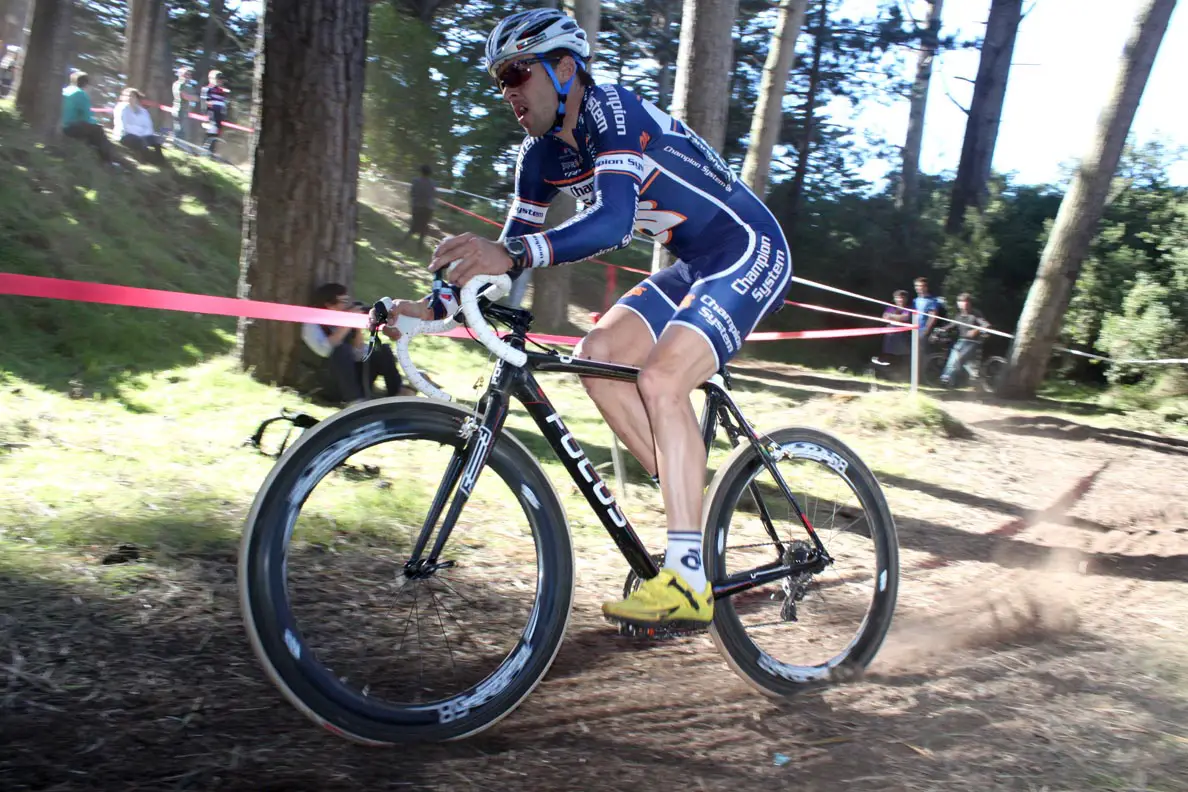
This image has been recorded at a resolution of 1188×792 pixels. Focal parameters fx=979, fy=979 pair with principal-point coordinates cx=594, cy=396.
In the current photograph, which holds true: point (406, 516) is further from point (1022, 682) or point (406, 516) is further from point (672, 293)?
point (1022, 682)

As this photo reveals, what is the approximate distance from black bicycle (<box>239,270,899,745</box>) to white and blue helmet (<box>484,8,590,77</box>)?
83cm

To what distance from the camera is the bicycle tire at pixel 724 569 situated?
357cm

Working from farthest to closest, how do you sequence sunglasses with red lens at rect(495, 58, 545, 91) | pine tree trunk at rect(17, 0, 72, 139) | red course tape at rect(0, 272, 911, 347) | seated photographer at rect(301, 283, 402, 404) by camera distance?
pine tree trunk at rect(17, 0, 72, 139) < seated photographer at rect(301, 283, 402, 404) < red course tape at rect(0, 272, 911, 347) < sunglasses with red lens at rect(495, 58, 545, 91)

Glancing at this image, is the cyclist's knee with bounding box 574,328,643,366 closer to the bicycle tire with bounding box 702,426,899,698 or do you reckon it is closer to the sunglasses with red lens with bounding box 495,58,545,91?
the bicycle tire with bounding box 702,426,899,698

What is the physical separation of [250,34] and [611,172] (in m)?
40.6

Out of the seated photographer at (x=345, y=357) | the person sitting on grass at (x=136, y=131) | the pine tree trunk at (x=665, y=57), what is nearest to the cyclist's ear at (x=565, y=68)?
the seated photographer at (x=345, y=357)

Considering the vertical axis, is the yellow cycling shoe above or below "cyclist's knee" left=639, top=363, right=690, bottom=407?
below

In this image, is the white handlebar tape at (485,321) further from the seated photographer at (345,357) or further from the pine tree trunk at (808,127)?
the pine tree trunk at (808,127)

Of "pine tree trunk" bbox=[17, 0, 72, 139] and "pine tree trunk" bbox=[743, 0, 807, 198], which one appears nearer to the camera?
"pine tree trunk" bbox=[743, 0, 807, 198]

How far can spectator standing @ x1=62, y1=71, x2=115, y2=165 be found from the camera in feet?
47.1

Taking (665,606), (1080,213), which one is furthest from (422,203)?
(665,606)

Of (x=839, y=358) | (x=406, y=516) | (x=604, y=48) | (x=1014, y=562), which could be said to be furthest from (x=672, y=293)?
(x=604, y=48)

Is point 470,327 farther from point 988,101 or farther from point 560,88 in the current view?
point 988,101

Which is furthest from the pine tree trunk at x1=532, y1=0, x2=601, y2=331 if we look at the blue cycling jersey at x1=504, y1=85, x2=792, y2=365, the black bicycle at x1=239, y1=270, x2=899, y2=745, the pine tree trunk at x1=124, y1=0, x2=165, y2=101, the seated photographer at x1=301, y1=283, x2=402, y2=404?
the blue cycling jersey at x1=504, y1=85, x2=792, y2=365
